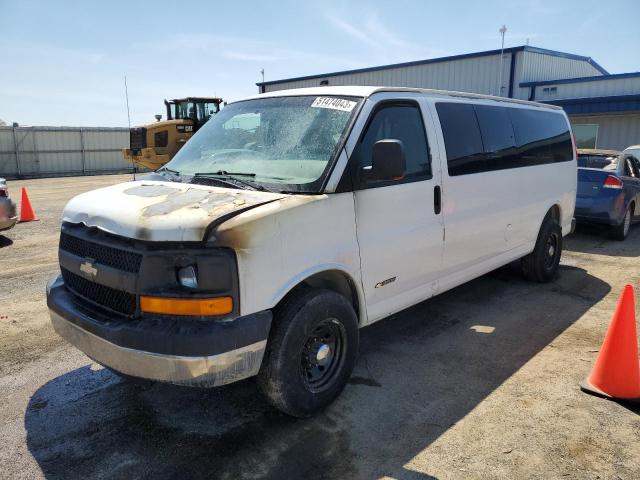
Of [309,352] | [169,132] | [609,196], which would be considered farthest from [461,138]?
[169,132]

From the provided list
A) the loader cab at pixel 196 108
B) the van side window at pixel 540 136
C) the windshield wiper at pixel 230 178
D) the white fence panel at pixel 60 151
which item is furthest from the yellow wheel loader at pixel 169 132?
the windshield wiper at pixel 230 178

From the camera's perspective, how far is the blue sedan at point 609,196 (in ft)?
30.2

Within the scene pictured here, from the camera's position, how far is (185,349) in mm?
2693

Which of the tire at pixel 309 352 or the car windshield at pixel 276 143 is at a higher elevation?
the car windshield at pixel 276 143

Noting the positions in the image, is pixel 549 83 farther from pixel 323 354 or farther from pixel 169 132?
pixel 323 354

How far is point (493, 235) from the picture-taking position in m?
5.10

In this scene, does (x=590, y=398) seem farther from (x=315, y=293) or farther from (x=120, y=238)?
(x=120, y=238)

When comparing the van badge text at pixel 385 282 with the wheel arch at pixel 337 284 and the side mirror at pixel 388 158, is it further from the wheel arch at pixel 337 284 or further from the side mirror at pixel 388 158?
the side mirror at pixel 388 158

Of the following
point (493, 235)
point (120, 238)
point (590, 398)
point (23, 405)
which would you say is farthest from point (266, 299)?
point (493, 235)

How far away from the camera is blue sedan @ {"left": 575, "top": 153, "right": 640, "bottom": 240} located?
30.2ft

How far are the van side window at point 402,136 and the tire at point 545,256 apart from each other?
292 cm

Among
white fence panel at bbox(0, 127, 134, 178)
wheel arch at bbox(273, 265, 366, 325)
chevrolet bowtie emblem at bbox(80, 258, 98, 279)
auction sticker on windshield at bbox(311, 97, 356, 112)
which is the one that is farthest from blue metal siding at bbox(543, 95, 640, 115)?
white fence panel at bbox(0, 127, 134, 178)

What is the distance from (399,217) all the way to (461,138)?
1.22 metres

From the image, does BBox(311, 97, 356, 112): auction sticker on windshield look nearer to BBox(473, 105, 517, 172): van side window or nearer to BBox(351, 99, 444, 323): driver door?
BBox(351, 99, 444, 323): driver door
